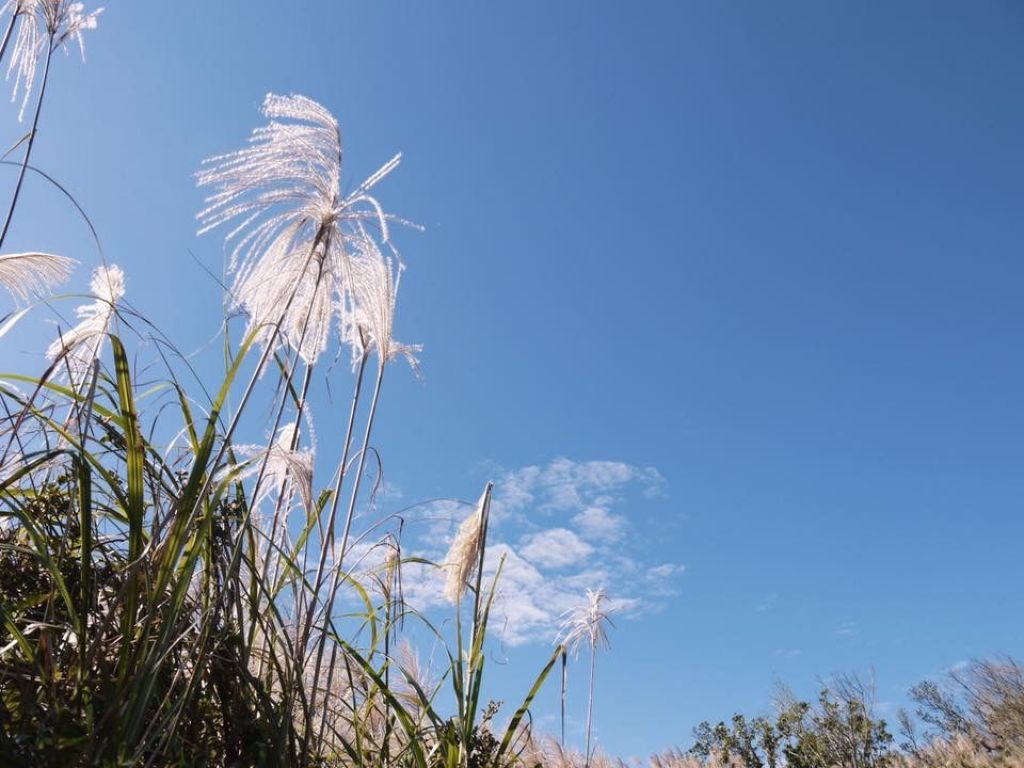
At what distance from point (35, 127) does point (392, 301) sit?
1207 mm

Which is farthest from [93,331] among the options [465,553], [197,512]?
[465,553]

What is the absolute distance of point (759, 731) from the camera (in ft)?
43.8

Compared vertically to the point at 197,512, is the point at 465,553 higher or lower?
higher

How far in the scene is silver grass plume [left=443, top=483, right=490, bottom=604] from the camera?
2.68 metres

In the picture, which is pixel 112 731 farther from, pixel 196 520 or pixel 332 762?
pixel 332 762

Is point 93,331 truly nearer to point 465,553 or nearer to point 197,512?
point 197,512

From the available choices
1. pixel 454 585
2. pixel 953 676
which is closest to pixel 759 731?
pixel 953 676

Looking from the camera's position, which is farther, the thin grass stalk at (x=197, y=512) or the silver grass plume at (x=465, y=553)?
the silver grass plume at (x=465, y=553)

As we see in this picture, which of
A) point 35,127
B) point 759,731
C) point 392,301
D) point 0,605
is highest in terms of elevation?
point 759,731

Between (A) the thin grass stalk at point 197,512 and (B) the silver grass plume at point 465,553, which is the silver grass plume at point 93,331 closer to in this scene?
(A) the thin grass stalk at point 197,512

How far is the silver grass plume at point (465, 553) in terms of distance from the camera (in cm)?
268

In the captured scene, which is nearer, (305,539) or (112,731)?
(112,731)

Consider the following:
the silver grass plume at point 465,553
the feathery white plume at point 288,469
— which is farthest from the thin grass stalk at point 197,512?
the silver grass plume at point 465,553

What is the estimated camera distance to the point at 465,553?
2752mm
